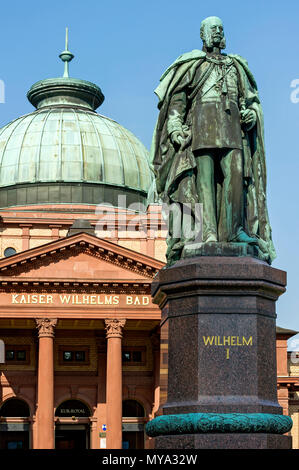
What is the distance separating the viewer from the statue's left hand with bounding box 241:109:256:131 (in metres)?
10.4

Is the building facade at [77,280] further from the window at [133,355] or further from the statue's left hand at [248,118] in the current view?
the statue's left hand at [248,118]

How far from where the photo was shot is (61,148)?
8119 cm

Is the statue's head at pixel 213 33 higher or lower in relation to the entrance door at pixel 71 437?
higher

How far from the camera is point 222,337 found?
9.55m

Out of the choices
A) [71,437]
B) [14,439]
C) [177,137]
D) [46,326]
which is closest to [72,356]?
[71,437]

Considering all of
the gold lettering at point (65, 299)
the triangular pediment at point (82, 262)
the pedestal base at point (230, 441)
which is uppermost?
the triangular pediment at point (82, 262)

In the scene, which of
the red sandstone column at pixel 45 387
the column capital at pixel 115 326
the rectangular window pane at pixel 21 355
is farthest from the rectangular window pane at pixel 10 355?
the column capital at pixel 115 326

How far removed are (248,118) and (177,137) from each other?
715 millimetres

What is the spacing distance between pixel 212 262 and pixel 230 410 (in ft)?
4.44

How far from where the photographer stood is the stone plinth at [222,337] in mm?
9430

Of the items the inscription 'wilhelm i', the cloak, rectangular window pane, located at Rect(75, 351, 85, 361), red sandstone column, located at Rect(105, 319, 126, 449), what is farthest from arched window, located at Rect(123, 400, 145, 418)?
the inscription 'wilhelm i'

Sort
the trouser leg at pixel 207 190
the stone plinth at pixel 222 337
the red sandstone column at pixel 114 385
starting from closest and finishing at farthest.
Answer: the stone plinth at pixel 222 337, the trouser leg at pixel 207 190, the red sandstone column at pixel 114 385

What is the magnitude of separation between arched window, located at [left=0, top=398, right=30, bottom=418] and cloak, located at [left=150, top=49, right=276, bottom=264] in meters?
58.6

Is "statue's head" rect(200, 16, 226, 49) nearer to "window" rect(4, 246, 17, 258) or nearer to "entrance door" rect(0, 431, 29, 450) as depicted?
"entrance door" rect(0, 431, 29, 450)
